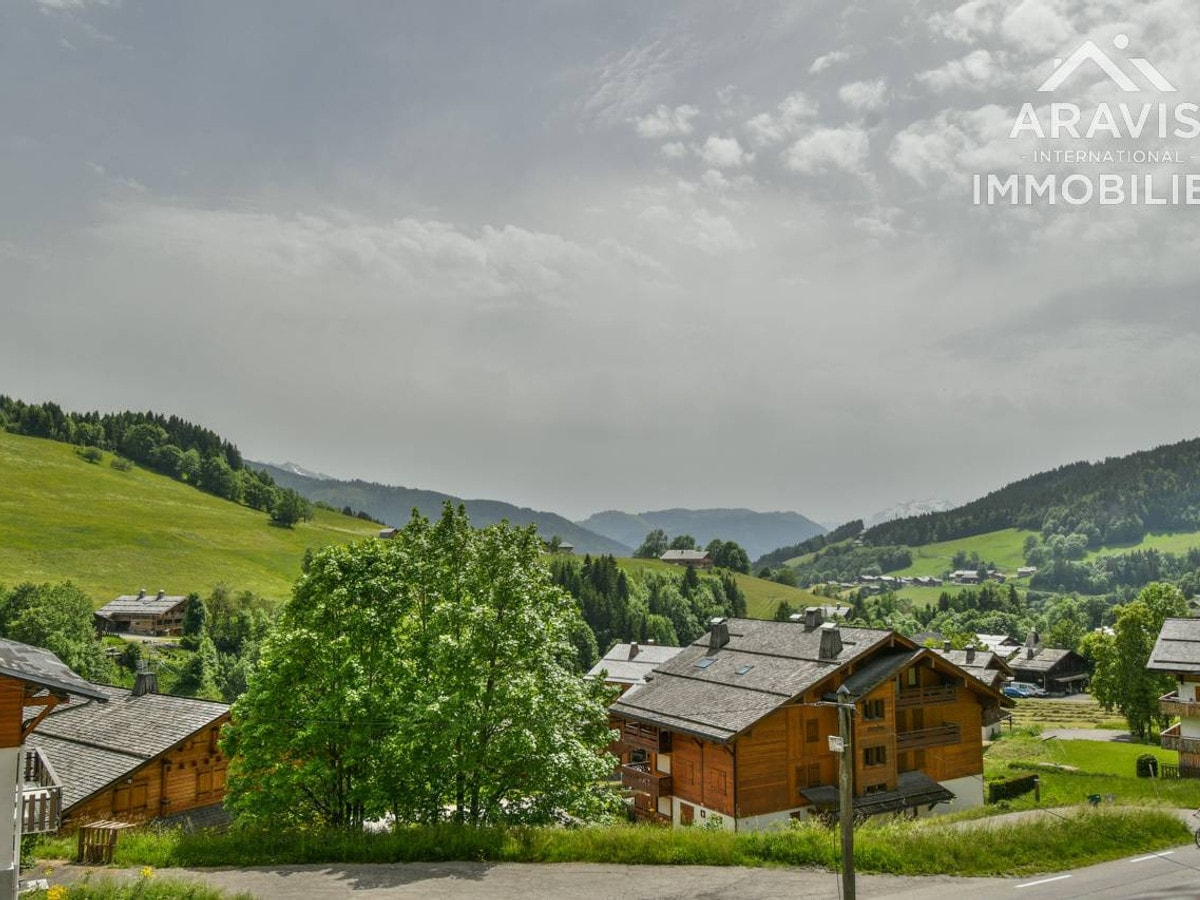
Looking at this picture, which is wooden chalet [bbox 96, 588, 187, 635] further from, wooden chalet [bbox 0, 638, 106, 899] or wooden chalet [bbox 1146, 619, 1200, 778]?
wooden chalet [bbox 1146, 619, 1200, 778]

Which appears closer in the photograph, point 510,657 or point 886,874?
point 886,874

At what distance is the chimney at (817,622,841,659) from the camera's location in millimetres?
44281

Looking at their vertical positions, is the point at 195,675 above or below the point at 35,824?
below

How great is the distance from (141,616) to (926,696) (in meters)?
139

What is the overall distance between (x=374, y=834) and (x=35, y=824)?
9.98 meters

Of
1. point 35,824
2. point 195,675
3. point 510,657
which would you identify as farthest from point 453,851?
point 195,675

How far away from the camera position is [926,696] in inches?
1842

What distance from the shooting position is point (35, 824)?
24.7 meters

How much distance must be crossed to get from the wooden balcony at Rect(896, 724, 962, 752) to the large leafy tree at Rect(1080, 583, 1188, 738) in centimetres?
3784

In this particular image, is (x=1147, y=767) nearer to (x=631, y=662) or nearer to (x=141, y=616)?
(x=631, y=662)

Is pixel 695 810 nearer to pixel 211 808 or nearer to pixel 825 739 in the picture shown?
pixel 825 739

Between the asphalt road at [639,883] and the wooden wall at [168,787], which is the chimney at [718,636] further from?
the wooden wall at [168,787]

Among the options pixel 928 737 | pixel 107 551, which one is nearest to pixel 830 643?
pixel 928 737

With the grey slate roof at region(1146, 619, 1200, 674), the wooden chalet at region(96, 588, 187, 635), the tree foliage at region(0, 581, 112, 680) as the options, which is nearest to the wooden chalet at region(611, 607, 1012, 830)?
the grey slate roof at region(1146, 619, 1200, 674)
